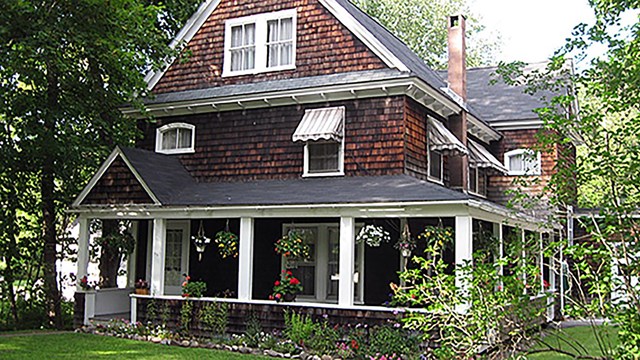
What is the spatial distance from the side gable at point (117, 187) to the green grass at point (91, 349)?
3.07 meters

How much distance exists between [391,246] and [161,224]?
17.4 ft

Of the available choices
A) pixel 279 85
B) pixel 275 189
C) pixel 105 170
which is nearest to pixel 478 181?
pixel 279 85

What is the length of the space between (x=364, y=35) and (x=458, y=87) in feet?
12.5

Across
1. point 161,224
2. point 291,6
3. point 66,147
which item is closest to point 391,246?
point 161,224

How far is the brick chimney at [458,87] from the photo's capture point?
55.1 feet

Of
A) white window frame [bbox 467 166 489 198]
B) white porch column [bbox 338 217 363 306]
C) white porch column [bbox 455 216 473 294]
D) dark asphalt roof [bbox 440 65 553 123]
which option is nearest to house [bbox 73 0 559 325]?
white porch column [bbox 338 217 363 306]

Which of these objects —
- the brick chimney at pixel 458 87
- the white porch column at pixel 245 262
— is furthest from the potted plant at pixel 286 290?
the brick chimney at pixel 458 87

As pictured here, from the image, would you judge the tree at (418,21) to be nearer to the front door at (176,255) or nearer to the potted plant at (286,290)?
the front door at (176,255)

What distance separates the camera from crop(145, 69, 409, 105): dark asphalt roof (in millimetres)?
14396

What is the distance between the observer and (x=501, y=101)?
22.2 m

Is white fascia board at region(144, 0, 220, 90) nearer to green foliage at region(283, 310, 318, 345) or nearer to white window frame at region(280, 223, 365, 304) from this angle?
white window frame at region(280, 223, 365, 304)

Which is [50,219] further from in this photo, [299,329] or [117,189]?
[299,329]

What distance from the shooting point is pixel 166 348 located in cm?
1256

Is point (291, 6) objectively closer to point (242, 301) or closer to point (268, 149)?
point (268, 149)
